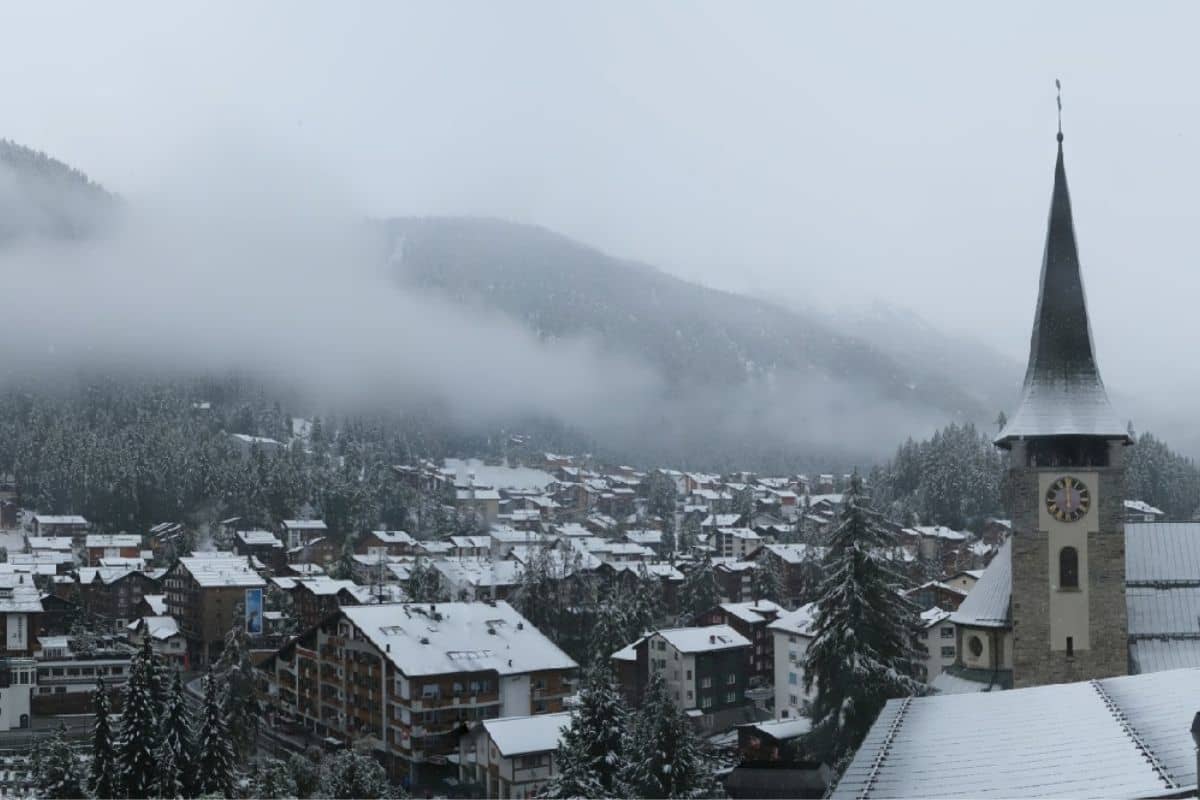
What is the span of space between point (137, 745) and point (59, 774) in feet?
11.9

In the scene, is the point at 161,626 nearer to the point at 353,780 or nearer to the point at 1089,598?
the point at 353,780

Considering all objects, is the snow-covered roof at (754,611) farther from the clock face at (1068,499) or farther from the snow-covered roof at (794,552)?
Answer: the clock face at (1068,499)

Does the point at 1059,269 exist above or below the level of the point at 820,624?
above

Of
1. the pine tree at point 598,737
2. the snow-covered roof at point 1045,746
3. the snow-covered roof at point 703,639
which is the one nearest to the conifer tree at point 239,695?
the pine tree at point 598,737

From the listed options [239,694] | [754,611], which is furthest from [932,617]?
[239,694]

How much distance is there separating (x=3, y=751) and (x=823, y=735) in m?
36.1

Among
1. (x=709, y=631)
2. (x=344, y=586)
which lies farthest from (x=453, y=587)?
(x=709, y=631)

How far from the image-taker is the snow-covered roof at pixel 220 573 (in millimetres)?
88562

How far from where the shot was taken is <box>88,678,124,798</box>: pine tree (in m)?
34.2

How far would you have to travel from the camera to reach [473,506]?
176m

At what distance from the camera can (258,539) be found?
121750 millimetres

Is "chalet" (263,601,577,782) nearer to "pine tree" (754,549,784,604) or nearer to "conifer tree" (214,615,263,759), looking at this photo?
"conifer tree" (214,615,263,759)

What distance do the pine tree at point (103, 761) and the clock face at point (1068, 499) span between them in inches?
968

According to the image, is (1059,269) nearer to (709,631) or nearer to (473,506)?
(709,631)
